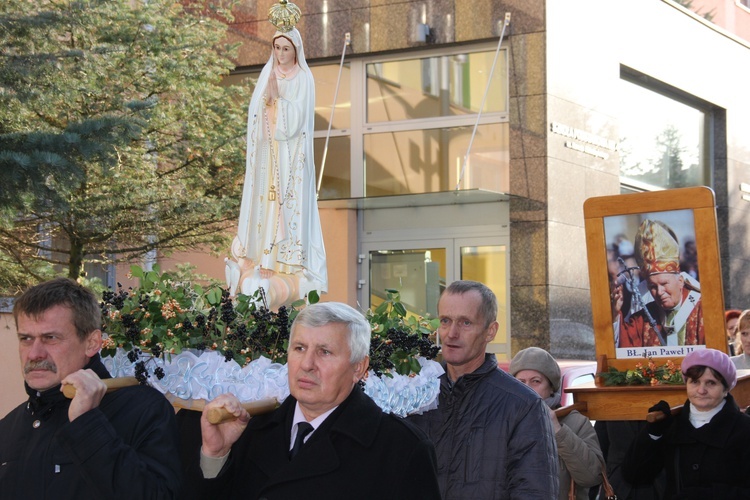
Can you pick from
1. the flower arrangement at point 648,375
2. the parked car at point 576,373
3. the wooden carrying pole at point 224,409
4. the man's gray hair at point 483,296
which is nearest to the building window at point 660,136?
the parked car at point 576,373

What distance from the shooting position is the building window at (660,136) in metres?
19.5

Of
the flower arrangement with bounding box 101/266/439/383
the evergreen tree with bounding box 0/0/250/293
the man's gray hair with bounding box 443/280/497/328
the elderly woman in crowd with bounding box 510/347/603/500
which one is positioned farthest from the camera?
the evergreen tree with bounding box 0/0/250/293

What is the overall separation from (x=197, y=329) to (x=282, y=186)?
304 cm

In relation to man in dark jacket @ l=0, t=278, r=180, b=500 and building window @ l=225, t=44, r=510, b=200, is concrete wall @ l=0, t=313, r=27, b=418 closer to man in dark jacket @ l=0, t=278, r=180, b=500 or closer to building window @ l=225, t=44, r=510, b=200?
building window @ l=225, t=44, r=510, b=200

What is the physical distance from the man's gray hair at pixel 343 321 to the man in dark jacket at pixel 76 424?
562 millimetres

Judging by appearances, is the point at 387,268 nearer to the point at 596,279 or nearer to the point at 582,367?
the point at 582,367

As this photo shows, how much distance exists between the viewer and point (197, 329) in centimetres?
431

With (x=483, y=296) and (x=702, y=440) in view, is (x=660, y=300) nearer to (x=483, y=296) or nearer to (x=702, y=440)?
(x=702, y=440)

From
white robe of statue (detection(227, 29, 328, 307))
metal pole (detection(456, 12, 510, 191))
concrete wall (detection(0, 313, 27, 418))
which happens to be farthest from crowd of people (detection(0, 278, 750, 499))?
metal pole (detection(456, 12, 510, 191))

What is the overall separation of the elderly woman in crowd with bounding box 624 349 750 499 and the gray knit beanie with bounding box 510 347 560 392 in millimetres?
579

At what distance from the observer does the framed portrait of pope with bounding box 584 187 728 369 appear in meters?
6.84

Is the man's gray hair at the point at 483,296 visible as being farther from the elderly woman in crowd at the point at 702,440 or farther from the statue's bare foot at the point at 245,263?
the statue's bare foot at the point at 245,263

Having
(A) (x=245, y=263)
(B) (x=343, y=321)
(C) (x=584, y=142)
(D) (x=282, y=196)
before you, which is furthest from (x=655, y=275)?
(C) (x=584, y=142)

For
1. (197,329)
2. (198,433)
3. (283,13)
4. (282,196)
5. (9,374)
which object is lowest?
(9,374)
